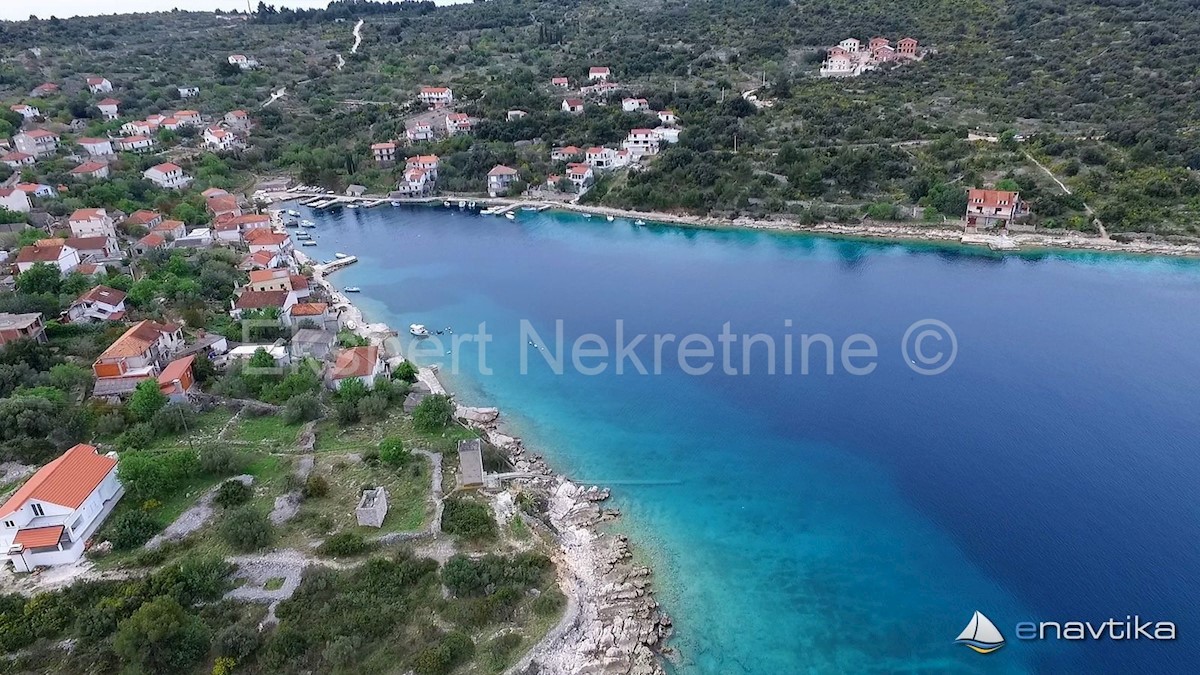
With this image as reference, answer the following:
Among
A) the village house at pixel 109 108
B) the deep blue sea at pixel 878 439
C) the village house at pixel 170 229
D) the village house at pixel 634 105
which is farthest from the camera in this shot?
the village house at pixel 634 105

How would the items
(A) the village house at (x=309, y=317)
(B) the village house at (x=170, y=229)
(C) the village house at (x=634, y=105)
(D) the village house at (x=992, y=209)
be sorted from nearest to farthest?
(A) the village house at (x=309, y=317) < (B) the village house at (x=170, y=229) < (D) the village house at (x=992, y=209) < (C) the village house at (x=634, y=105)

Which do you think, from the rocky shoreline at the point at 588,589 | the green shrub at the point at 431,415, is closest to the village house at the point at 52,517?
the green shrub at the point at 431,415

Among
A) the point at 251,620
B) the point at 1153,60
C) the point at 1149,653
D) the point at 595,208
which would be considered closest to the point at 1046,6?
the point at 1153,60

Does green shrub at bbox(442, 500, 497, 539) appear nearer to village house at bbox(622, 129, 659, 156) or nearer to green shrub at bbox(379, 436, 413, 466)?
green shrub at bbox(379, 436, 413, 466)

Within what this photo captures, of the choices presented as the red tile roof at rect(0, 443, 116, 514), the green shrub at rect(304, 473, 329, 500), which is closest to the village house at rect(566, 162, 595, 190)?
the green shrub at rect(304, 473, 329, 500)

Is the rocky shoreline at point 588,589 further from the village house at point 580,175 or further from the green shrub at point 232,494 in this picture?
the village house at point 580,175

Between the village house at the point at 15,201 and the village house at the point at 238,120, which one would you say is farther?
the village house at the point at 238,120

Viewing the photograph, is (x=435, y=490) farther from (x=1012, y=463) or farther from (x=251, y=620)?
(x=1012, y=463)
